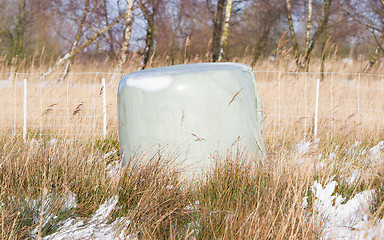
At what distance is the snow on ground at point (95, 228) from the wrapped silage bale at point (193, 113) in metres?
0.52

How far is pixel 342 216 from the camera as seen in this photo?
81.9 inches

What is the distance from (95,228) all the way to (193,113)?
0.94 metres

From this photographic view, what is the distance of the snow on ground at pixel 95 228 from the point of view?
1771 millimetres

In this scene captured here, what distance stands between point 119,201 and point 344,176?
1524mm

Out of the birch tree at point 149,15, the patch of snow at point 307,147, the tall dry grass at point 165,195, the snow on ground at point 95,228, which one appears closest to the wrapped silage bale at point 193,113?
the tall dry grass at point 165,195

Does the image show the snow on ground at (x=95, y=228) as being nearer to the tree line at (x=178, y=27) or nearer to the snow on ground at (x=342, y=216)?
the snow on ground at (x=342, y=216)

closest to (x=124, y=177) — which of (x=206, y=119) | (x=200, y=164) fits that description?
(x=200, y=164)

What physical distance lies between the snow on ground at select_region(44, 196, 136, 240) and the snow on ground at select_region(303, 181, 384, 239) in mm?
979

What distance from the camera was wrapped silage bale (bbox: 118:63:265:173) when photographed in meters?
2.36

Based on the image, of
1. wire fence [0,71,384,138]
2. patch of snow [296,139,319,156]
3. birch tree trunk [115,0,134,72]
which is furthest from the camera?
birch tree trunk [115,0,134,72]

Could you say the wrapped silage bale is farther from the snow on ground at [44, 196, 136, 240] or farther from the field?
the snow on ground at [44, 196, 136, 240]

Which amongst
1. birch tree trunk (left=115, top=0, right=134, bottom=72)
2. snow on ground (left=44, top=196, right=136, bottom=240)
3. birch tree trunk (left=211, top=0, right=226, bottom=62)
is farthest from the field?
birch tree trunk (left=211, top=0, right=226, bottom=62)

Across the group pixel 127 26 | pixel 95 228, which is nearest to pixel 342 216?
pixel 95 228

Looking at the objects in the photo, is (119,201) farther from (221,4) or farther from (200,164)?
(221,4)
